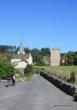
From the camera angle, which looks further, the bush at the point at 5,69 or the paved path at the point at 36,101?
the bush at the point at 5,69

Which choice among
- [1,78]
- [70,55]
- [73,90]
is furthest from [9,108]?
[70,55]

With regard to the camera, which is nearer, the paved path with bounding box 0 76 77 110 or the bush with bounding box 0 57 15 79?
the paved path with bounding box 0 76 77 110

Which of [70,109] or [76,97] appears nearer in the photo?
[70,109]

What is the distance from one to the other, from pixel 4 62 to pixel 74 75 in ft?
85.2

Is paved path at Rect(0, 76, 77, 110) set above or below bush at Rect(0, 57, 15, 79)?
below

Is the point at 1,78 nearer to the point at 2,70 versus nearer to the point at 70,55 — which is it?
the point at 2,70

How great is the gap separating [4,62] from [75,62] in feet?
349

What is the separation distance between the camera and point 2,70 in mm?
84500

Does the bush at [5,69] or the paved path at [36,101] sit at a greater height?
the bush at [5,69]

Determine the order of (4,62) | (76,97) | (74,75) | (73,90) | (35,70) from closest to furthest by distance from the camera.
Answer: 1. (76,97)
2. (73,90)
3. (74,75)
4. (4,62)
5. (35,70)

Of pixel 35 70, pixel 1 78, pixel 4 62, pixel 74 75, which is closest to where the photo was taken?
pixel 74 75

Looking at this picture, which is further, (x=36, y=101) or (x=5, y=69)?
(x=5, y=69)

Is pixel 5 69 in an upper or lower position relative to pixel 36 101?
upper

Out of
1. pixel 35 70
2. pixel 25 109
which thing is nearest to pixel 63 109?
pixel 25 109
